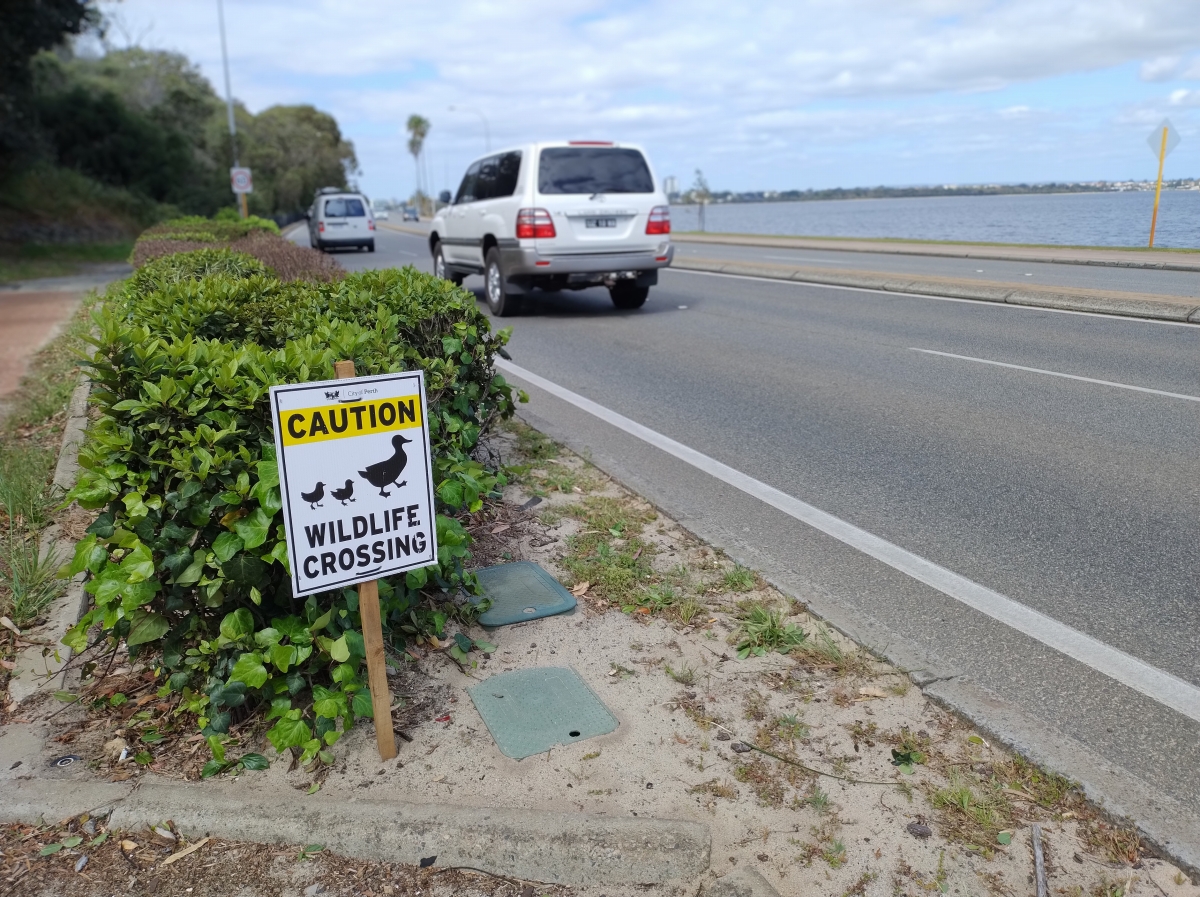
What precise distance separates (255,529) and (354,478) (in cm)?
38

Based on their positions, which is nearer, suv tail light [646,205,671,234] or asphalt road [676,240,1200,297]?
suv tail light [646,205,671,234]

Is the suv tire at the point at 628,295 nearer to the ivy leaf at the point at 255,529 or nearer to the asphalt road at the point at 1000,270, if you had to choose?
the asphalt road at the point at 1000,270

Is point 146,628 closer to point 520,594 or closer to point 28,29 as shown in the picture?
point 520,594

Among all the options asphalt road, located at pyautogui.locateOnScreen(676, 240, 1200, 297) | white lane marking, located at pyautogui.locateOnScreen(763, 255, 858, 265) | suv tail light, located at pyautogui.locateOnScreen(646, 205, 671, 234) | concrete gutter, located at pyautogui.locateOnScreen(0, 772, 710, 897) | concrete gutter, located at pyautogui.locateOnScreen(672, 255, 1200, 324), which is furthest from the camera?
white lane marking, located at pyautogui.locateOnScreen(763, 255, 858, 265)

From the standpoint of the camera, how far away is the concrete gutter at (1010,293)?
1110 centimetres

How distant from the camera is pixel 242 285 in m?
5.66

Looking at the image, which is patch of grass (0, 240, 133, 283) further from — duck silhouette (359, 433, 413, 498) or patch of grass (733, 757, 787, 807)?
patch of grass (733, 757, 787, 807)

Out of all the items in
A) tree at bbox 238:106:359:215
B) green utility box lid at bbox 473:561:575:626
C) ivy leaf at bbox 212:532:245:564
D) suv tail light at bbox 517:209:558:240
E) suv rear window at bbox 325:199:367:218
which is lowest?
green utility box lid at bbox 473:561:575:626

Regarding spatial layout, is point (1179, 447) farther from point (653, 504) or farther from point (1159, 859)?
point (1159, 859)

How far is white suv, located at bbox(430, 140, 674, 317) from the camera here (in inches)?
465

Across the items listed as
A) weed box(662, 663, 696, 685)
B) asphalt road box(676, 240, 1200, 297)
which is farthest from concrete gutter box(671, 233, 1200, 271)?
weed box(662, 663, 696, 685)

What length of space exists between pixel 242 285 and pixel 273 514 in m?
3.21

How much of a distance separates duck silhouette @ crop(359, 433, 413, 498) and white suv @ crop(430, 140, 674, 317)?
925cm

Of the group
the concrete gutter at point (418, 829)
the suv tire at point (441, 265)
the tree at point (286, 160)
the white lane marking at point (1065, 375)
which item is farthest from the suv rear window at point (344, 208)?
the concrete gutter at point (418, 829)
